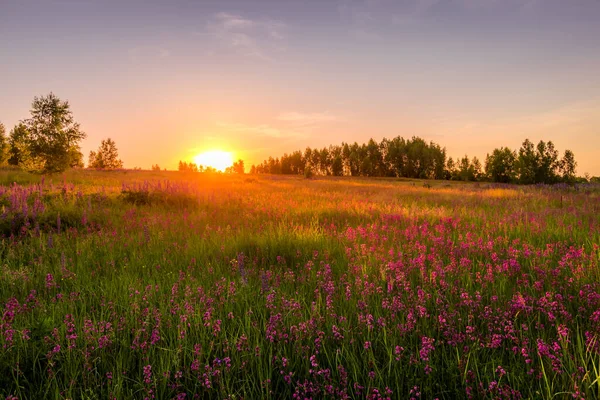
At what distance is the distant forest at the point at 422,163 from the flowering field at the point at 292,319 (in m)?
63.9

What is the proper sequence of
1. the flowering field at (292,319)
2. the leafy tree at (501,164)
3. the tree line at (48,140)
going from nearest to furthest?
1. the flowering field at (292,319)
2. the tree line at (48,140)
3. the leafy tree at (501,164)

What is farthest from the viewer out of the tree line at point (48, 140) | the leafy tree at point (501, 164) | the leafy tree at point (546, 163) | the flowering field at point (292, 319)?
the leafy tree at point (501, 164)

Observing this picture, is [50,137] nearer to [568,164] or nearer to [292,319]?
[292,319]

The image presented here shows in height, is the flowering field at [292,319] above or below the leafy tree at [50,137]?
below

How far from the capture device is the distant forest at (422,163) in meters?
68.6

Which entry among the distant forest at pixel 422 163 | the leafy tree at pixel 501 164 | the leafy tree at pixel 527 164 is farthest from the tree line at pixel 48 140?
the leafy tree at pixel 501 164

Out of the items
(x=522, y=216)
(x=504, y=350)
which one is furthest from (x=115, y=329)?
(x=522, y=216)

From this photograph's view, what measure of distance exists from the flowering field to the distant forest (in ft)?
210

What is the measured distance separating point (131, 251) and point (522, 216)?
8416 mm

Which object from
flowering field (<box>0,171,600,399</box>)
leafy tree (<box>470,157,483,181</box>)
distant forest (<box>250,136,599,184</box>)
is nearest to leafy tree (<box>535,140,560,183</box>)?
distant forest (<box>250,136,599,184</box>)

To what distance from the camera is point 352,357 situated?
1876mm

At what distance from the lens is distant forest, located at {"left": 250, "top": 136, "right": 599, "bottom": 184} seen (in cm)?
6862

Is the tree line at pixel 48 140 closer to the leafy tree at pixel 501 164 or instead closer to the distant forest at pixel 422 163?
the distant forest at pixel 422 163

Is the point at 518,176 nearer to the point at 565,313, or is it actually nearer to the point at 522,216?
the point at 522,216
